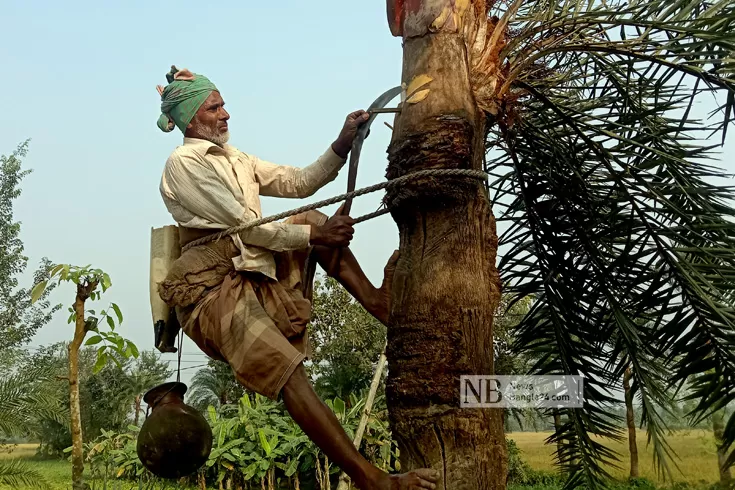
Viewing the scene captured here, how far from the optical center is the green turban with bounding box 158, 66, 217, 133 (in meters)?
2.99

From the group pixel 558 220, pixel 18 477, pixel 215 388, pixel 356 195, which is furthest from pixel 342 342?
pixel 356 195

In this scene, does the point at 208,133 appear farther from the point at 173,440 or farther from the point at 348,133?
the point at 173,440

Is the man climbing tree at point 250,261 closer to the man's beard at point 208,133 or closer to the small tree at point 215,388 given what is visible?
Answer: the man's beard at point 208,133

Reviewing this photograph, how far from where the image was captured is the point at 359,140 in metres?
2.89

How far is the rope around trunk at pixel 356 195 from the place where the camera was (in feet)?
7.79

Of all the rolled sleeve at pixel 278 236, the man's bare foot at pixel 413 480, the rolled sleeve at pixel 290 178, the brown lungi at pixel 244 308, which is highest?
the rolled sleeve at pixel 290 178

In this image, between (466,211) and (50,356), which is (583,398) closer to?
(466,211)

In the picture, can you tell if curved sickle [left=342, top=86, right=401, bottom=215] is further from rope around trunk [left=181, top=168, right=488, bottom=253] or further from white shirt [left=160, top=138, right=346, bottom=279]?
white shirt [left=160, top=138, right=346, bottom=279]

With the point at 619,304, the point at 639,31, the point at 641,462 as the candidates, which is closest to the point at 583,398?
the point at 619,304

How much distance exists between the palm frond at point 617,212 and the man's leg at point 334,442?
52.4 inches

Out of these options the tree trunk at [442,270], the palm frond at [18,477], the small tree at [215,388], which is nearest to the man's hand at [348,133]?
the tree trunk at [442,270]

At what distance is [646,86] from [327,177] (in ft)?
5.73

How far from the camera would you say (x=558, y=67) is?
149 inches

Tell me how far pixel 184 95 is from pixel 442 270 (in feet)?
4.66
